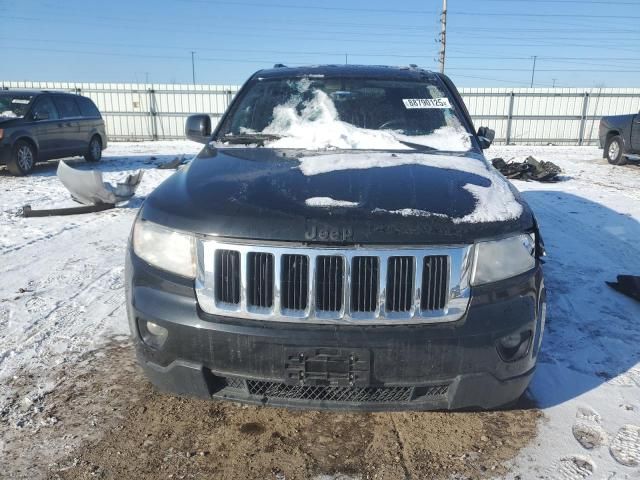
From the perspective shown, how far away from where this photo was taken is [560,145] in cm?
2136

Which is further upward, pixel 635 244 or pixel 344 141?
pixel 344 141

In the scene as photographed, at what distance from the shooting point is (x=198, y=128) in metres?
3.89

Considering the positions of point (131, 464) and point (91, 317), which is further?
point (91, 317)

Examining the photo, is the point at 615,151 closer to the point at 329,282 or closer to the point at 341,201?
the point at 341,201

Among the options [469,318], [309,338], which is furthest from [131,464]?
[469,318]

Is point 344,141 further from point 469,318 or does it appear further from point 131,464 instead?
point 131,464

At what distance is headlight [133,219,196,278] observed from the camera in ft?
6.90

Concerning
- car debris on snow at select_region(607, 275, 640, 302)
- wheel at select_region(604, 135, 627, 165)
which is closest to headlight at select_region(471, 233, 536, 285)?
car debris on snow at select_region(607, 275, 640, 302)

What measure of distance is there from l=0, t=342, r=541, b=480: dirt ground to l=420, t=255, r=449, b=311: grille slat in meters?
0.73

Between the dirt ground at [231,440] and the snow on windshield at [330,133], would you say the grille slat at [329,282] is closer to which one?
the dirt ground at [231,440]

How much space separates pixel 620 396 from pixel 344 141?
84.3 inches

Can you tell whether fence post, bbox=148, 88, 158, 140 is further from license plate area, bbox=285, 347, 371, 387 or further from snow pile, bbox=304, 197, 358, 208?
license plate area, bbox=285, 347, 371, 387

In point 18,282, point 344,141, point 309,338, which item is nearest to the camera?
point 309,338

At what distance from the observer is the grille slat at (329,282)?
1958mm
